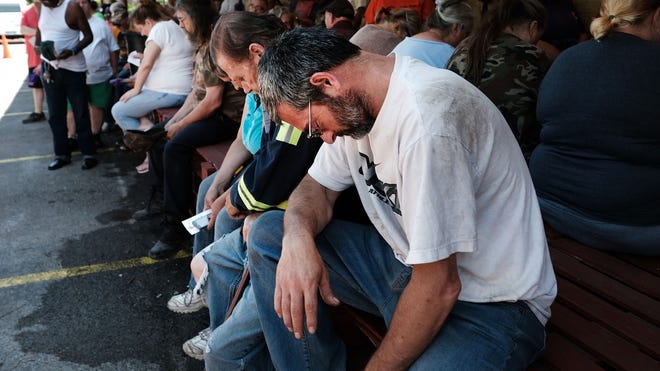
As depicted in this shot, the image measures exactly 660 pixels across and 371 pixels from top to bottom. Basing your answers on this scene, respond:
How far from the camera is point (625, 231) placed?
201 cm

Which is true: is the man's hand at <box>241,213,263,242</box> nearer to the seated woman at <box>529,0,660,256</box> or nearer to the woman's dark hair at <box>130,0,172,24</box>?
the seated woman at <box>529,0,660,256</box>

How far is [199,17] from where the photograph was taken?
3.72 meters

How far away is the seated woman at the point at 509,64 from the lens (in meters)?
2.48

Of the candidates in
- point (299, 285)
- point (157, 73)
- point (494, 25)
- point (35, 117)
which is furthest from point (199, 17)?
point (35, 117)

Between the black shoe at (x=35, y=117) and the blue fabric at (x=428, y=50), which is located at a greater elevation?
the blue fabric at (x=428, y=50)

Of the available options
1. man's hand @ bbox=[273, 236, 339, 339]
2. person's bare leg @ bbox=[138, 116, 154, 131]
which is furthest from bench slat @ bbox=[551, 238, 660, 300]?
person's bare leg @ bbox=[138, 116, 154, 131]

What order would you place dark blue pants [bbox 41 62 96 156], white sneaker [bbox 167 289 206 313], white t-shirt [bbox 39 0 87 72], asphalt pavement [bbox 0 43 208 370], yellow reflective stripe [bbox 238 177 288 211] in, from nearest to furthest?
yellow reflective stripe [bbox 238 177 288 211]
asphalt pavement [bbox 0 43 208 370]
white sneaker [bbox 167 289 206 313]
white t-shirt [bbox 39 0 87 72]
dark blue pants [bbox 41 62 96 156]

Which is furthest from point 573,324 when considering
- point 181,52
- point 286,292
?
point 181,52

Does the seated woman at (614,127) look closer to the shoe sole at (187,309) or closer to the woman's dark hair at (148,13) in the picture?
the shoe sole at (187,309)

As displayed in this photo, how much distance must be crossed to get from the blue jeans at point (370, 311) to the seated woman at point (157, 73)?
319 cm

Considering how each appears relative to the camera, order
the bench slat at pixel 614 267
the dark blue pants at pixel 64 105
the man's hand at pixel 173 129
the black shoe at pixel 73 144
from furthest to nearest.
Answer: the black shoe at pixel 73 144
the dark blue pants at pixel 64 105
the man's hand at pixel 173 129
the bench slat at pixel 614 267

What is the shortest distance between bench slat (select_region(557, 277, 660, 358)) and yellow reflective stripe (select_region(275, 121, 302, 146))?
1072 mm

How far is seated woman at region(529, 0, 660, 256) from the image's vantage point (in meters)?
1.96

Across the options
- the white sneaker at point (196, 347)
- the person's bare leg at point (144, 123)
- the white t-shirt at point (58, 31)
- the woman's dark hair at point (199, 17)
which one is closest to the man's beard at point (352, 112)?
the white sneaker at point (196, 347)
